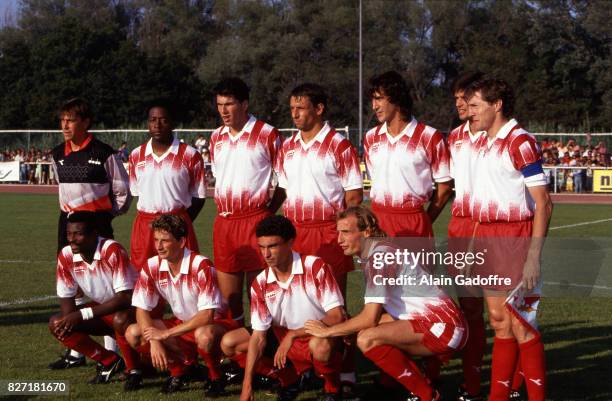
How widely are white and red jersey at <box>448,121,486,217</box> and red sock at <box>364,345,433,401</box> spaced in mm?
1035

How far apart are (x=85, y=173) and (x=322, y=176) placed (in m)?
1.97

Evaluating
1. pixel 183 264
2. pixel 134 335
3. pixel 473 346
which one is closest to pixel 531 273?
pixel 473 346

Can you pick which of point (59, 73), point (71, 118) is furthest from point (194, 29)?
point (71, 118)

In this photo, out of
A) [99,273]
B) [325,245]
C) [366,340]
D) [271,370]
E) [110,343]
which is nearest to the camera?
[366,340]

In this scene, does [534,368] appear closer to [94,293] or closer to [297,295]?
[297,295]

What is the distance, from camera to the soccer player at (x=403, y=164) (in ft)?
22.0

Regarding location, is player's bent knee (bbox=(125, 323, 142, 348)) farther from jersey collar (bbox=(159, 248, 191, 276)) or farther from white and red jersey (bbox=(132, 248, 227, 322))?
jersey collar (bbox=(159, 248, 191, 276))

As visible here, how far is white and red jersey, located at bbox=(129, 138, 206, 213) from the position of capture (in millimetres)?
7324

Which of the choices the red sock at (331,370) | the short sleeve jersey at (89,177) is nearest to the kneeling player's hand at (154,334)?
the red sock at (331,370)

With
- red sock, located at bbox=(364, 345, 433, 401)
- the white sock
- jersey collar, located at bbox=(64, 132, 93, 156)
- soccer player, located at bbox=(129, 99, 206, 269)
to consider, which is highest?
jersey collar, located at bbox=(64, 132, 93, 156)

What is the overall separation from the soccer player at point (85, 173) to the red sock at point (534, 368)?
350cm

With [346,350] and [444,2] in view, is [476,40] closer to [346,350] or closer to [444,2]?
[444,2]

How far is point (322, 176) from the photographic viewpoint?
270 inches

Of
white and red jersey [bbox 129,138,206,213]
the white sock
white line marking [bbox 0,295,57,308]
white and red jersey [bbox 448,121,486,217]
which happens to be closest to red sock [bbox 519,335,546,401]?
white and red jersey [bbox 448,121,486,217]
